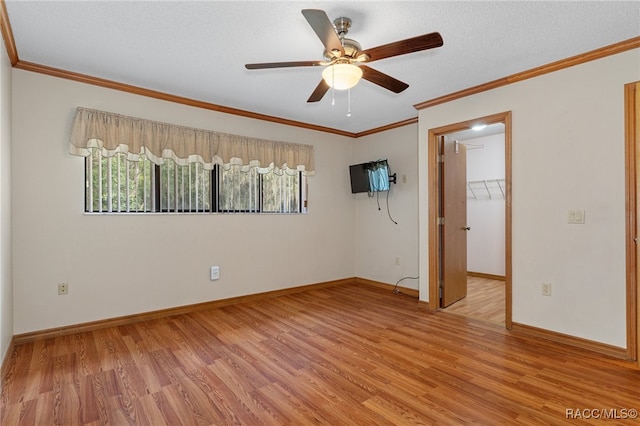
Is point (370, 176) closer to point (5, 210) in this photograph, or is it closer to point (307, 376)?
point (307, 376)

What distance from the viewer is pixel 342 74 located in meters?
2.17

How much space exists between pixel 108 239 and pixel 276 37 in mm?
2540

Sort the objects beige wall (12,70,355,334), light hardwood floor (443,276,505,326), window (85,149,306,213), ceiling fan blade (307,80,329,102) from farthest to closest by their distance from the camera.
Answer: light hardwood floor (443,276,505,326) < window (85,149,306,213) < beige wall (12,70,355,334) < ceiling fan blade (307,80,329,102)

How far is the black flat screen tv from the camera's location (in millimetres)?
4691

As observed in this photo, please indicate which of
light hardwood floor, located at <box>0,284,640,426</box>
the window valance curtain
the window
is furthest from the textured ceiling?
light hardwood floor, located at <box>0,284,640,426</box>

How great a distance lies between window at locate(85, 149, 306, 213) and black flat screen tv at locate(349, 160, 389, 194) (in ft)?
2.76

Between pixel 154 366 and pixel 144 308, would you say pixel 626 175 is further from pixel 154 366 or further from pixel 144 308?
pixel 144 308

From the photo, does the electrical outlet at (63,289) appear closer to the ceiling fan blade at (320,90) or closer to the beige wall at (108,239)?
the beige wall at (108,239)

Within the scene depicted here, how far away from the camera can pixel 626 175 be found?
253 centimetres

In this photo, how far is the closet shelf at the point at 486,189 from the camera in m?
5.63

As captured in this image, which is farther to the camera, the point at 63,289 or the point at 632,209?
the point at 63,289

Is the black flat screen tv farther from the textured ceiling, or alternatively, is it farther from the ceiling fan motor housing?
the ceiling fan motor housing

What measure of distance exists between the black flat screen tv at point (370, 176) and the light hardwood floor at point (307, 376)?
209 cm

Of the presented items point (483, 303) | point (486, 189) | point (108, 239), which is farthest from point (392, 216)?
point (108, 239)
